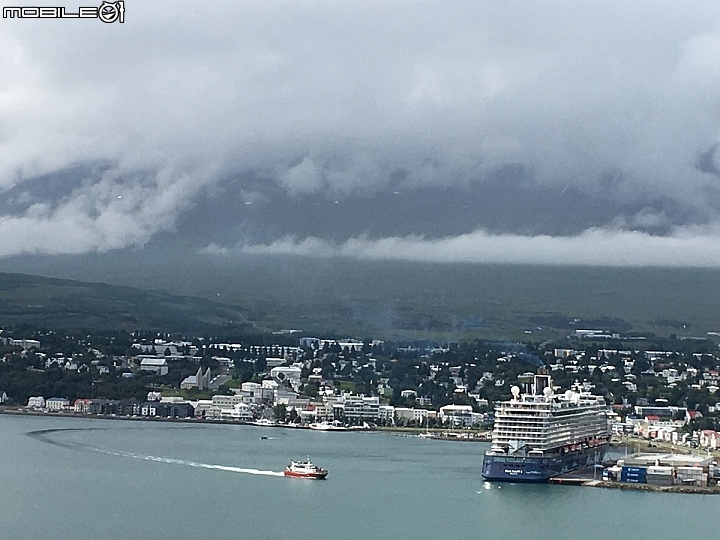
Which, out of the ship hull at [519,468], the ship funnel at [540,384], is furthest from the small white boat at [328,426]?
the ship hull at [519,468]

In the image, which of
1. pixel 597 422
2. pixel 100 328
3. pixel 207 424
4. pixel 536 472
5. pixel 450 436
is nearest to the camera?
pixel 536 472

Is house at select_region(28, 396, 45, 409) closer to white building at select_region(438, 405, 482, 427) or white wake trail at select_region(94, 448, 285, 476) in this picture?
white building at select_region(438, 405, 482, 427)

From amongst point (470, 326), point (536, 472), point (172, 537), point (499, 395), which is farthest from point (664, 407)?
point (172, 537)

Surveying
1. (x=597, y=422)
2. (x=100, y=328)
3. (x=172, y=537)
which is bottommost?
(x=172, y=537)

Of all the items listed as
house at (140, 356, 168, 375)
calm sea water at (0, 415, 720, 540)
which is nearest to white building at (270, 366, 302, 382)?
house at (140, 356, 168, 375)

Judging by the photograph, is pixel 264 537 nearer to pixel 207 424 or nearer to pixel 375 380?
pixel 207 424

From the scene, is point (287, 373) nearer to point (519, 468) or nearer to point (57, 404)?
point (57, 404)

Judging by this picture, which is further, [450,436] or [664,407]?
[664,407]
